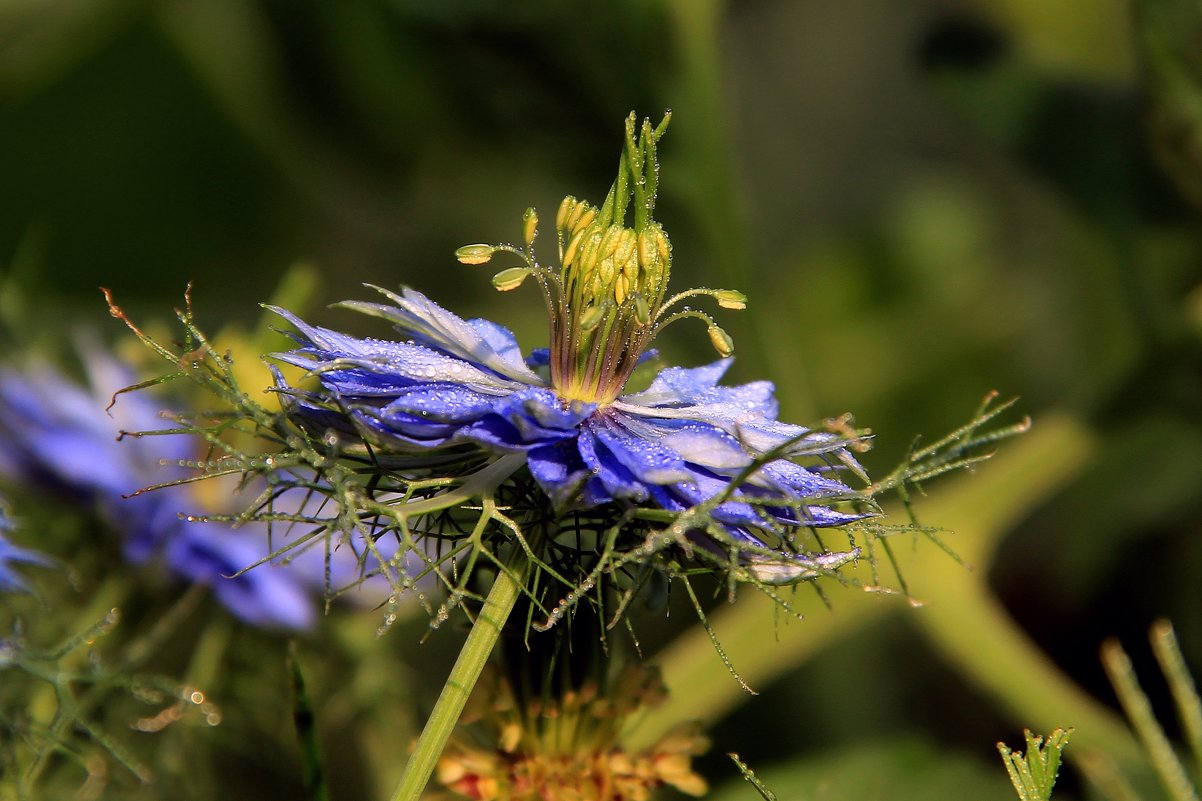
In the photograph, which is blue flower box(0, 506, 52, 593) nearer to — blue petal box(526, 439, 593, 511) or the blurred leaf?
blue petal box(526, 439, 593, 511)

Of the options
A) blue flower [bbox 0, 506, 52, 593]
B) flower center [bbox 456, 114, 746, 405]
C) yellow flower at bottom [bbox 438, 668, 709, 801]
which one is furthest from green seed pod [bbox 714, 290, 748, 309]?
blue flower [bbox 0, 506, 52, 593]

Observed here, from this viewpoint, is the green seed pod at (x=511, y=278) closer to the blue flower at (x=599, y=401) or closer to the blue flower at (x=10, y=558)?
the blue flower at (x=599, y=401)

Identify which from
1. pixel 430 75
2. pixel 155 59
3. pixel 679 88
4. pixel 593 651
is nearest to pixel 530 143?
pixel 430 75

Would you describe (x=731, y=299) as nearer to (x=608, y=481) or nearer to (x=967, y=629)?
(x=608, y=481)

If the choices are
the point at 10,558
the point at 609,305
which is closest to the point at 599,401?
the point at 609,305

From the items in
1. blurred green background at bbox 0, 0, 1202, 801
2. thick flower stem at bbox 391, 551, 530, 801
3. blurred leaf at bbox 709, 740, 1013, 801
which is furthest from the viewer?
blurred green background at bbox 0, 0, 1202, 801

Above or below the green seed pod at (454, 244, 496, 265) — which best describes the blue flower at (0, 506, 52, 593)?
below

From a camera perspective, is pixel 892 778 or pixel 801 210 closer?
pixel 892 778
